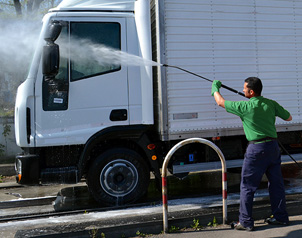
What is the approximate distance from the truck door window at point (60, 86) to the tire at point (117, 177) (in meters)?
1.06

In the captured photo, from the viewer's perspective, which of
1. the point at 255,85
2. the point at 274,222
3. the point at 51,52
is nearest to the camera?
the point at 255,85

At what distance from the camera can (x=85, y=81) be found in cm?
549

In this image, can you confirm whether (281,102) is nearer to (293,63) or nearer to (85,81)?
(293,63)

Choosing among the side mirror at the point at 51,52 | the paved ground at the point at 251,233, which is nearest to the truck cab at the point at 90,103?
the side mirror at the point at 51,52

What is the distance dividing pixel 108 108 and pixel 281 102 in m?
2.94

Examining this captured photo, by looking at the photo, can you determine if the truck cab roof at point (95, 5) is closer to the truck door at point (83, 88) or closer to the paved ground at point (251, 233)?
the truck door at point (83, 88)

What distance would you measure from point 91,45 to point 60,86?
2.64 ft

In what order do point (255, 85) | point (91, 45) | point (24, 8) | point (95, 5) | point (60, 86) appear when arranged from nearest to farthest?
point (255, 85) → point (60, 86) → point (91, 45) → point (95, 5) → point (24, 8)

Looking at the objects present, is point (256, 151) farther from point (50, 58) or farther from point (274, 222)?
point (50, 58)

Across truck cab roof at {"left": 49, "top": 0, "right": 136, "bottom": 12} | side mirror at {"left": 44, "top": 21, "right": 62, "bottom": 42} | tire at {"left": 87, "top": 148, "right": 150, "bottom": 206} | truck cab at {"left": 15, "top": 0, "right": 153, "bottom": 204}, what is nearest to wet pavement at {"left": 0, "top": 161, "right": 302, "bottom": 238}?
tire at {"left": 87, "top": 148, "right": 150, "bottom": 206}

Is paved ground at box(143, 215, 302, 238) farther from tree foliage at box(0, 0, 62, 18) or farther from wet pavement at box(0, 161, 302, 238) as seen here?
tree foliage at box(0, 0, 62, 18)

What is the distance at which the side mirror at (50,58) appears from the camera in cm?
509

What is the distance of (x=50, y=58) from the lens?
5.09 metres

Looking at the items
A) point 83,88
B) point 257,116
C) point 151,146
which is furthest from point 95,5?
point 257,116
